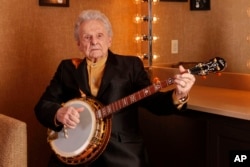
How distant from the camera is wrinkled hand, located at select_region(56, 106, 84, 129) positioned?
1.55 m

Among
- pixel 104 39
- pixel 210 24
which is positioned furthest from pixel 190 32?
pixel 104 39

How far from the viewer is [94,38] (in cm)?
164

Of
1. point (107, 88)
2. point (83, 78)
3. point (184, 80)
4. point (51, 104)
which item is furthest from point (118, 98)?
point (184, 80)

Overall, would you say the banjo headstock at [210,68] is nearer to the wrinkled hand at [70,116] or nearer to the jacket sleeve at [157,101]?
the jacket sleeve at [157,101]

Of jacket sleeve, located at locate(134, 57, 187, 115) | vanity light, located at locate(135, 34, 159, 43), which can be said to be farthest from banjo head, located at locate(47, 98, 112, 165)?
vanity light, located at locate(135, 34, 159, 43)

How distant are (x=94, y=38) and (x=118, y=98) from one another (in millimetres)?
266

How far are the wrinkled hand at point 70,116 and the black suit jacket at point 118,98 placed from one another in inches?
3.2

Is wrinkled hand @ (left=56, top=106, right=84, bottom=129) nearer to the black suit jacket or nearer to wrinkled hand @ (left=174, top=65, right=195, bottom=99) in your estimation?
the black suit jacket

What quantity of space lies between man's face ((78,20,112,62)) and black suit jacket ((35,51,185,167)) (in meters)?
0.06

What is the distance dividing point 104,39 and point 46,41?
30.2 inches

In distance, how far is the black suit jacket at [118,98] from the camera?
1.64 metres

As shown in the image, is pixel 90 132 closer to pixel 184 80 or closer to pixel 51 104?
pixel 51 104

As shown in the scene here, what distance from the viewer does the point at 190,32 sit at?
262 centimetres

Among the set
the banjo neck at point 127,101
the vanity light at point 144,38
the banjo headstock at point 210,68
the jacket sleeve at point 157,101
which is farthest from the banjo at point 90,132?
the vanity light at point 144,38
